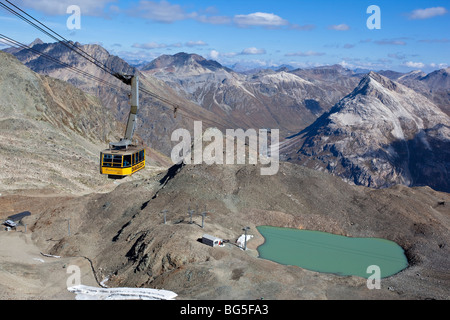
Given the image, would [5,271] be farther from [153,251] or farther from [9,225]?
[9,225]

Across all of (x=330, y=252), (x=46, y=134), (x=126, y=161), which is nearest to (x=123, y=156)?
(x=126, y=161)

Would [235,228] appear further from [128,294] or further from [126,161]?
[128,294]

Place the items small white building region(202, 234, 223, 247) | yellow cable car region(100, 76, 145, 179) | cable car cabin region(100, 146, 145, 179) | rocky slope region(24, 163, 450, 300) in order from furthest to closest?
small white building region(202, 234, 223, 247)
cable car cabin region(100, 146, 145, 179)
yellow cable car region(100, 76, 145, 179)
rocky slope region(24, 163, 450, 300)

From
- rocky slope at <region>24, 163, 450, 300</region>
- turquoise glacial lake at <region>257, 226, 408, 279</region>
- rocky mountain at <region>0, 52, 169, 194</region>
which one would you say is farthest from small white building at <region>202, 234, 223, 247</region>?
rocky mountain at <region>0, 52, 169, 194</region>

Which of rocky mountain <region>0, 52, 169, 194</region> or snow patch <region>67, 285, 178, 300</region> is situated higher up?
rocky mountain <region>0, 52, 169, 194</region>

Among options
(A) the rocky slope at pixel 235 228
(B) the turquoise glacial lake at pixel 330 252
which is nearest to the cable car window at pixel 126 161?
(A) the rocky slope at pixel 235 228

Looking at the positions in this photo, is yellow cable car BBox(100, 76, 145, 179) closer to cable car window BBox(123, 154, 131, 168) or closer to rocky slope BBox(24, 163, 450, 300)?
cable car window BBox(123, 154, 131, 168)

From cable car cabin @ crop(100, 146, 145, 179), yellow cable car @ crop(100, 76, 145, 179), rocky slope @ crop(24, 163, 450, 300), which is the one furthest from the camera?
cable car cabin @ crop(100, 146, 145, 179)
